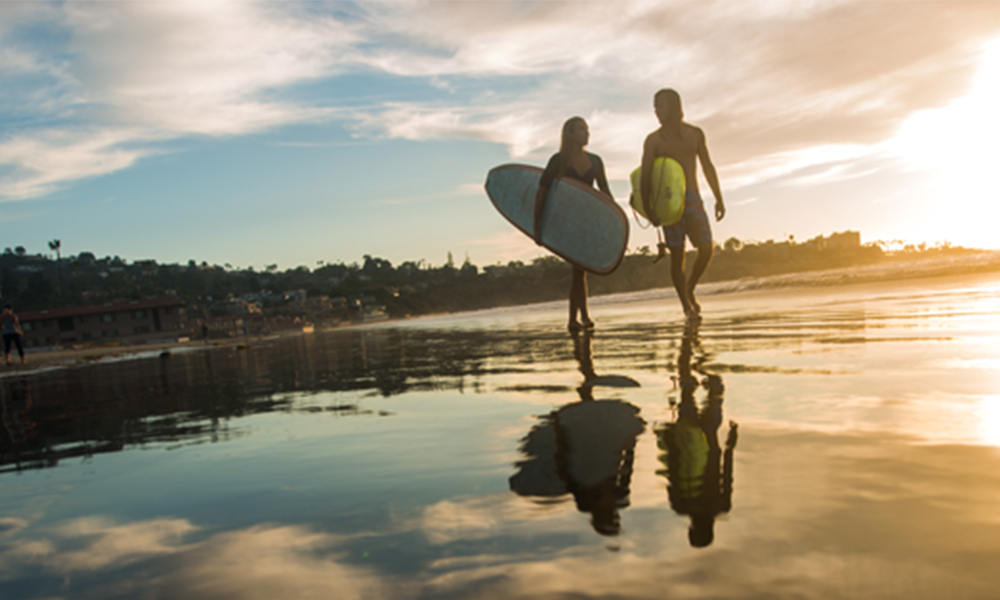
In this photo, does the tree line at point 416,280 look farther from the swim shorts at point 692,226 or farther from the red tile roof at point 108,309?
the swim shorts at point 692,226

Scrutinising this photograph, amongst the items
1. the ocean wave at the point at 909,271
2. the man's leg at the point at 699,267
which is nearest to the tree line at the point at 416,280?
the ocean wave at the point at 909,271

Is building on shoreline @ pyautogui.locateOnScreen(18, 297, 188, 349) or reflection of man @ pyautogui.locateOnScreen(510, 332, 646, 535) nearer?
reflection of man @ pyautogui.locateOnScreen(510, 332, 646, 535)

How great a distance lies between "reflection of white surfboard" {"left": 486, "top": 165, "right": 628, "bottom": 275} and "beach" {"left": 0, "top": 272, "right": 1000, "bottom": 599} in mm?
3518

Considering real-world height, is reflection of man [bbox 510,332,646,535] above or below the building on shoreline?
below

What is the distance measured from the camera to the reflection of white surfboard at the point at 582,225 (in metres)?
6.65

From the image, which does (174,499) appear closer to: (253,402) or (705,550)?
(705,550)

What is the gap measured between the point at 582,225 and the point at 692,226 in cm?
127

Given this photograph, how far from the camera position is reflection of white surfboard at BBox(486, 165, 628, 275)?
21.8 ft

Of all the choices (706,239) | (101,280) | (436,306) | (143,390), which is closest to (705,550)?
(143,390)

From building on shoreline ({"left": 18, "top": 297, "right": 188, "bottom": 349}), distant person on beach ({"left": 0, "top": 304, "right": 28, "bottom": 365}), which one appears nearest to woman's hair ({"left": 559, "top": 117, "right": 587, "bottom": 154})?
distant person on beach ({"left": 0, "top": 304, "right": 28, "bottom": 365})

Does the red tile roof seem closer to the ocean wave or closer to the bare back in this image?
the ocean wave

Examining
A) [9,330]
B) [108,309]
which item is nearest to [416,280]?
[108,309]

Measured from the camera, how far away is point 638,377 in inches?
122

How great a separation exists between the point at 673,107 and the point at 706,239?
1550 millimetres
